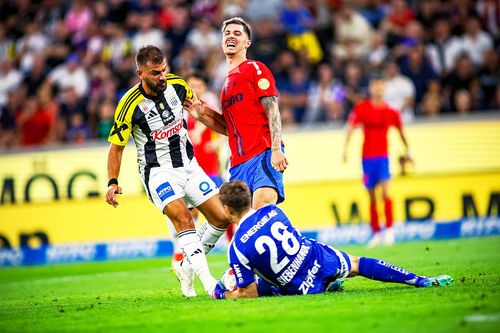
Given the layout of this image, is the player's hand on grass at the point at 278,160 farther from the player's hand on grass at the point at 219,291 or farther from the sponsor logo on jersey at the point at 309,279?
the player's hand on grass at the point at 219,291

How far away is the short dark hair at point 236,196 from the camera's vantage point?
322 inches

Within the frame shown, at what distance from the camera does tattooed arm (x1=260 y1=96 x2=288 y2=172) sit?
30.0 feet

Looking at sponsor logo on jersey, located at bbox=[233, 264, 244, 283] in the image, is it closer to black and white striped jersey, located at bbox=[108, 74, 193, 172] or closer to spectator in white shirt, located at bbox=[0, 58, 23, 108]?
black and white striped jersey, located at bbox=[108, 74, 193, 172]

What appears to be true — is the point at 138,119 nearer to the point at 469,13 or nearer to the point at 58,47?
the point at 469,13

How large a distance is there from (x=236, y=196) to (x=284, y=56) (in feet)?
41.9

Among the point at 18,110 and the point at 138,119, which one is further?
the point at 18,110

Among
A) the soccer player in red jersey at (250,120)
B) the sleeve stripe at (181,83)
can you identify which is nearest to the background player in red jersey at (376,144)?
the soccer player in red jersey at (250,120)

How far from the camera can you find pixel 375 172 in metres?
16.8

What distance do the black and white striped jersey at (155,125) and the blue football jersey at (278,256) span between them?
5.92 ft

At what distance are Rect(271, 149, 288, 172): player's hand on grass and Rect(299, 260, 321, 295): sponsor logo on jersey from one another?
124cm

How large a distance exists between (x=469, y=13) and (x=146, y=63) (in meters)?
13.0

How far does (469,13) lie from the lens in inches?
805

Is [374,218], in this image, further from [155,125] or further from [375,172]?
[155,125]

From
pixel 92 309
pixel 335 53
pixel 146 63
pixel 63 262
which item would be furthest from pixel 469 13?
pixel 92 309
